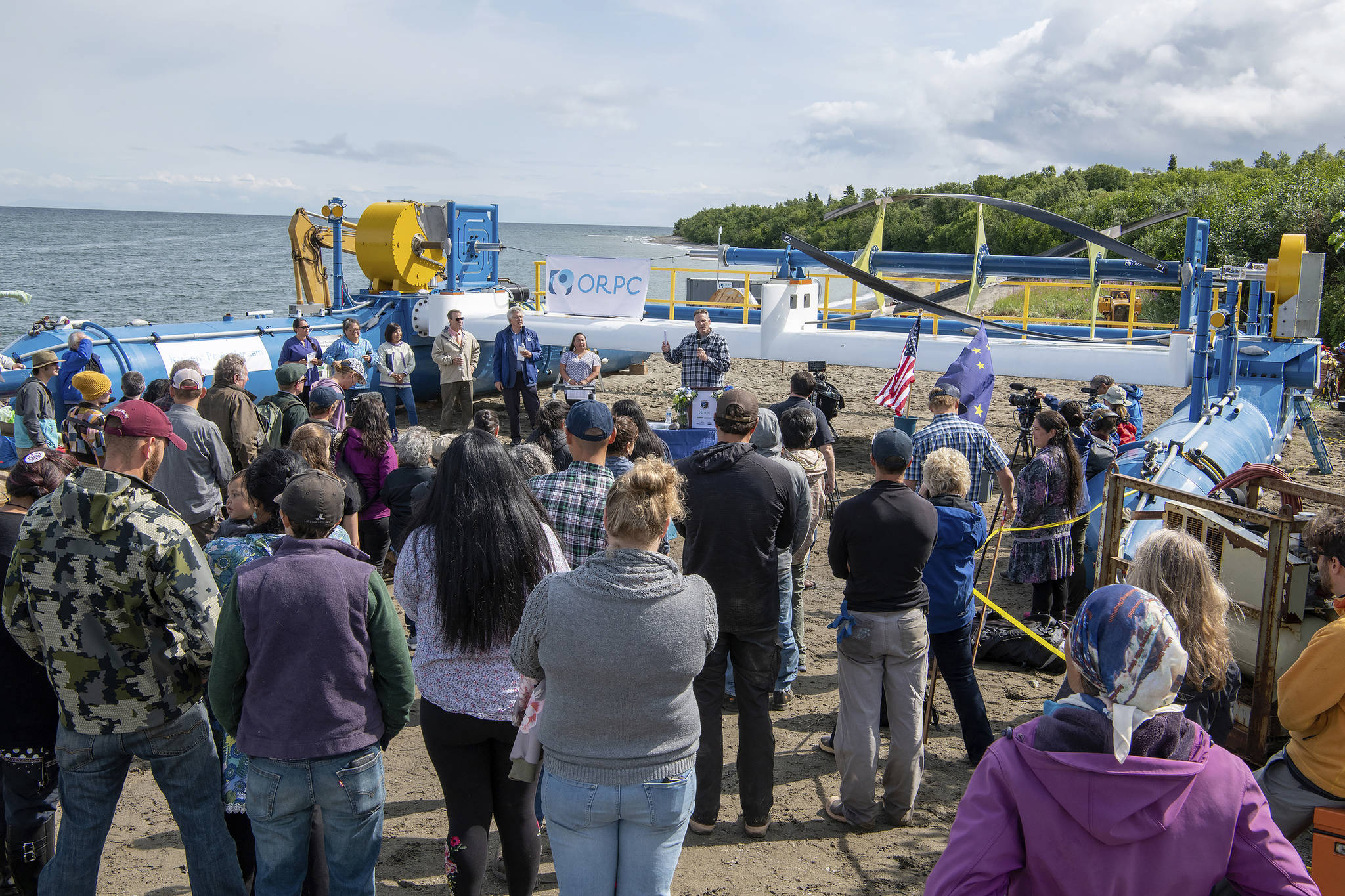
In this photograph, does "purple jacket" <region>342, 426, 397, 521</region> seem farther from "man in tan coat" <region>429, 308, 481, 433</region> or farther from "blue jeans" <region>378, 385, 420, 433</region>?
"man in tan coat" <region>429, 308, 481, 433</region>

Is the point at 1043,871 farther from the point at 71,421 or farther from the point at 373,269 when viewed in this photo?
the point at 373,269

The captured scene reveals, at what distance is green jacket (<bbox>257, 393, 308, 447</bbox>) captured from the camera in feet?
22.6

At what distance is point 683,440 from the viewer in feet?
27.7

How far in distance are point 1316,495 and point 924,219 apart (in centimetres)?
4565

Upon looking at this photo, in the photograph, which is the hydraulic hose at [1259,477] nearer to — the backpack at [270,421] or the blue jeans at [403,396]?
the backpack at [270,421]

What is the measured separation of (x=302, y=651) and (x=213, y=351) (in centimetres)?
907

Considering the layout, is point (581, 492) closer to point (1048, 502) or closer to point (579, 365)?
point (1048, 502)

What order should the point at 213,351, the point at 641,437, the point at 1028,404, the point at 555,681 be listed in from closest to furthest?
the point at 555,681, the point at 641,437, the point at 1028,404, the point at 213,351

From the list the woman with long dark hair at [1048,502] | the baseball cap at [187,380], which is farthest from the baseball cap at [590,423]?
the woman with long dark hair at [1048,502]

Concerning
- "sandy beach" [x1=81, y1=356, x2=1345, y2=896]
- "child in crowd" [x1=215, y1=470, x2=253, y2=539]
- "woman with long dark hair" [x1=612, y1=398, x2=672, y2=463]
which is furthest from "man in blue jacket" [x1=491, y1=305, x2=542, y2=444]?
"child in crowd" [x1=215, y1=470, x2=253, y2=539]

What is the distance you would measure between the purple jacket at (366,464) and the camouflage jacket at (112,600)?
260 centimetres

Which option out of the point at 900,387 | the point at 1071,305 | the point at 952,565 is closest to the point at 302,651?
the point at 952,565

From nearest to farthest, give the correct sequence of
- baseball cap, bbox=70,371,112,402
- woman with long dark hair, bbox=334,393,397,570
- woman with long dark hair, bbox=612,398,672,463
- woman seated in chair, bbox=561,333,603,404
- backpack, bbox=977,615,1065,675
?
baseball cap, bbox=70,371,112,402 → woman with long dark hair, bbox=612,398,672,463 → woman with long dark hair, bbox=334,393,397,570 → backpack, bbox=977,615,1065,675 → woman seated in chair, bbox=561,333,603,404

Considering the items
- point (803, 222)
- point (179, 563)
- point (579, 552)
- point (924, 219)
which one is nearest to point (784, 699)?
point (579, 552)
